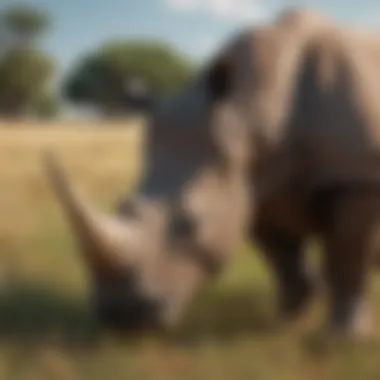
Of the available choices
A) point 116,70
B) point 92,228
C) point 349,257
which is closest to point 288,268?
point 349,257

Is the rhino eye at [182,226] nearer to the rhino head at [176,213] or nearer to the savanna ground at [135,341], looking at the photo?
the rhino head at [176,213]

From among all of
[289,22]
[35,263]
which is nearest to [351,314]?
[289,22]

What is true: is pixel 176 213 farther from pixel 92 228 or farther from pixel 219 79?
pixel 219 79

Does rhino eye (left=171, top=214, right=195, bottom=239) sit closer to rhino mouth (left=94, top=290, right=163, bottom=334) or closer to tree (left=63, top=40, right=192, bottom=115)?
rhino mouth (left=94, top=290, right=163, bottom=334)

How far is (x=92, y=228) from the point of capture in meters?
2.11

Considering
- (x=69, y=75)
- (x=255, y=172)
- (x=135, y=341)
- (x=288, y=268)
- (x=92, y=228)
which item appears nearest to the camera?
(x=92, y=228)

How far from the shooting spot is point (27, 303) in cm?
260

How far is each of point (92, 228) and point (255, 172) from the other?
1.47ft

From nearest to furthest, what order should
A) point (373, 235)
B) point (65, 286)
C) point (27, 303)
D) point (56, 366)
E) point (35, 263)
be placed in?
1. point (56, 366)
2. point (373, 235)
3. point (27, 303)
4. point (65, 286)
5. point (35, 263)

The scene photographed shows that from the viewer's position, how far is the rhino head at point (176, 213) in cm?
217

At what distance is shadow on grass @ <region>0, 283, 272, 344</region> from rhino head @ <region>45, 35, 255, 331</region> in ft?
0.32

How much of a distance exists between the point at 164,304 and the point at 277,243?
59 centimetres

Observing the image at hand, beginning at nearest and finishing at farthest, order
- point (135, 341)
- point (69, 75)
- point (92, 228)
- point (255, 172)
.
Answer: point (92, 228)
point (135, 341)
point (255, 172)
point (69, 75)

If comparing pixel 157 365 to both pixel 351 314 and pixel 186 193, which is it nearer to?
pixel 186 193
